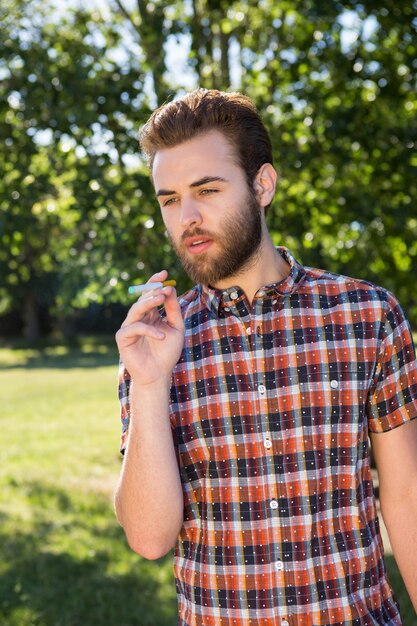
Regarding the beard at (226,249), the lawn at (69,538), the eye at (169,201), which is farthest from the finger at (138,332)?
the lawn at (69,538)

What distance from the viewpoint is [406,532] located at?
2133 mm

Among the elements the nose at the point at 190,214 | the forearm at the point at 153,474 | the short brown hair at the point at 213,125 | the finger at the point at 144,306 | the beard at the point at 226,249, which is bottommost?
the forearm at the point at 153,474

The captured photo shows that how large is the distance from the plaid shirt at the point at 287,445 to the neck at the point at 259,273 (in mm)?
31

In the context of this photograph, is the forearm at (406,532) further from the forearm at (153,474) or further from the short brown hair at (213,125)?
the short brown hair at (213,125)

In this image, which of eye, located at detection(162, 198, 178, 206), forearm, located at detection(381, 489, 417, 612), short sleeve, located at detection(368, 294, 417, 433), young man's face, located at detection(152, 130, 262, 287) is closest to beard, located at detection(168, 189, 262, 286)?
young man's face, located at detection(152, 130, 262, 287)

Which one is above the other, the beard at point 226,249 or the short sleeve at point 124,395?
the beard at point 226,249

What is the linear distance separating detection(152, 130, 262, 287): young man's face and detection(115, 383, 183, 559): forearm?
1.18 ft

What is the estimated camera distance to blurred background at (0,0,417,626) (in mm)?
6449

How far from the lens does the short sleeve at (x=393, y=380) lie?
2.14 metres

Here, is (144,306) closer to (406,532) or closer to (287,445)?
(287,445)

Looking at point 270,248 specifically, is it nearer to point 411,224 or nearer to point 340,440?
point 340,440

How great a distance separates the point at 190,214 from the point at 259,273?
272 millimetres

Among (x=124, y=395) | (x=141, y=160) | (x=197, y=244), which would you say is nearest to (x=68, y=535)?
(x=141, y=160)

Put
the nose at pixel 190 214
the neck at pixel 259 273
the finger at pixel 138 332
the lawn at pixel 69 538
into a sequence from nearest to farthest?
the finger at pixel 138 332, the nose at pixel 190 214, the neck at pixel 259 273, the lawn at pixel 69 538
